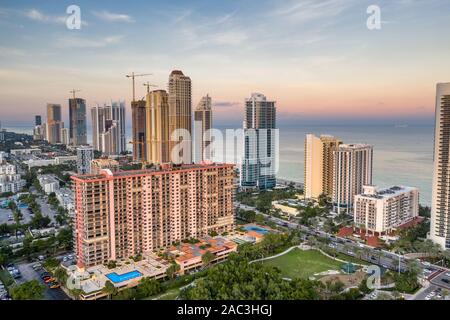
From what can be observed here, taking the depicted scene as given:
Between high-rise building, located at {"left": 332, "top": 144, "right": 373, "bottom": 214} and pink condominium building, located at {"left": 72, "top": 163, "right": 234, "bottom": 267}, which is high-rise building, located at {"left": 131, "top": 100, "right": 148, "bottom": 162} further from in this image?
pink condominium building, located at {"left": 72, "top": 163, "right": 234, "bottom": 267}

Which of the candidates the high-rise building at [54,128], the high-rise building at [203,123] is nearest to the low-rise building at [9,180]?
the high-rise building at [54,128]

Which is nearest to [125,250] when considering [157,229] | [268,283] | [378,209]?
[157,229]

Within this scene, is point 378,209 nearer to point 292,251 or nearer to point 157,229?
point 292,251

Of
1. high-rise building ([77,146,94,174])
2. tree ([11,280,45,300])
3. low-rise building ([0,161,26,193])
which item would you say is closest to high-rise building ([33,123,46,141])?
low-rise building ([0,161,26,193])

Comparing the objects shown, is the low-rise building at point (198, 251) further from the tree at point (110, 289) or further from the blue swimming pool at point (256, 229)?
the tree at point (110, 289)

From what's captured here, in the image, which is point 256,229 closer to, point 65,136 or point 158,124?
point 158,124

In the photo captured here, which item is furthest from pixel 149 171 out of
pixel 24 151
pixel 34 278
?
pixel 24 151
